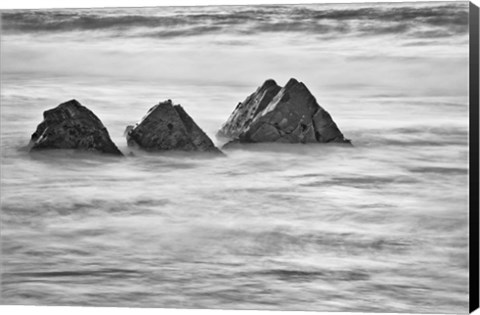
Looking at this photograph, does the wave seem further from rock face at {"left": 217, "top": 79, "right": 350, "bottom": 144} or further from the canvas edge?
rock face at {"left": 217, "top": 79, "right": 350, "bottom": 144}

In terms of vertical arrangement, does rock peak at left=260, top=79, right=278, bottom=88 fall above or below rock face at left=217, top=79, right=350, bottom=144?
above

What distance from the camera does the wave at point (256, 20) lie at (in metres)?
7.75

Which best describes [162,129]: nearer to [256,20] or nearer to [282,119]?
[282,119]

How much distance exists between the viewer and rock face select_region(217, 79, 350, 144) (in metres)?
7.90

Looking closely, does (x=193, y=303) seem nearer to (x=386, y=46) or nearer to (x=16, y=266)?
(x=16, y=266)

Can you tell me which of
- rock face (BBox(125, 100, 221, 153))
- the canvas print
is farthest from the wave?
rock face (BBox(125, 100, 221, 153))

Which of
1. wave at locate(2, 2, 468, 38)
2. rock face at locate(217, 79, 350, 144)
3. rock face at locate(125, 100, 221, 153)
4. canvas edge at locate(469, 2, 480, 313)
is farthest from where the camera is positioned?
rock face at locate(125, 100, 221, 153)

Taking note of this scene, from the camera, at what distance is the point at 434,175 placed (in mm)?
7691

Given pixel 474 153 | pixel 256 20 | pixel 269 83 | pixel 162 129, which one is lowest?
pixel 474 153

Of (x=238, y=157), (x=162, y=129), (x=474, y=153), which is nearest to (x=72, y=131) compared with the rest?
(x=162, y=129)

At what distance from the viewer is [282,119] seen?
7.94m

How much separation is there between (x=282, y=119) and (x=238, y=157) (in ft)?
0.99

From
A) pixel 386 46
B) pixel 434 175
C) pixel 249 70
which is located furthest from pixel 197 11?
pixel 434 175

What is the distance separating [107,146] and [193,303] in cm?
95
